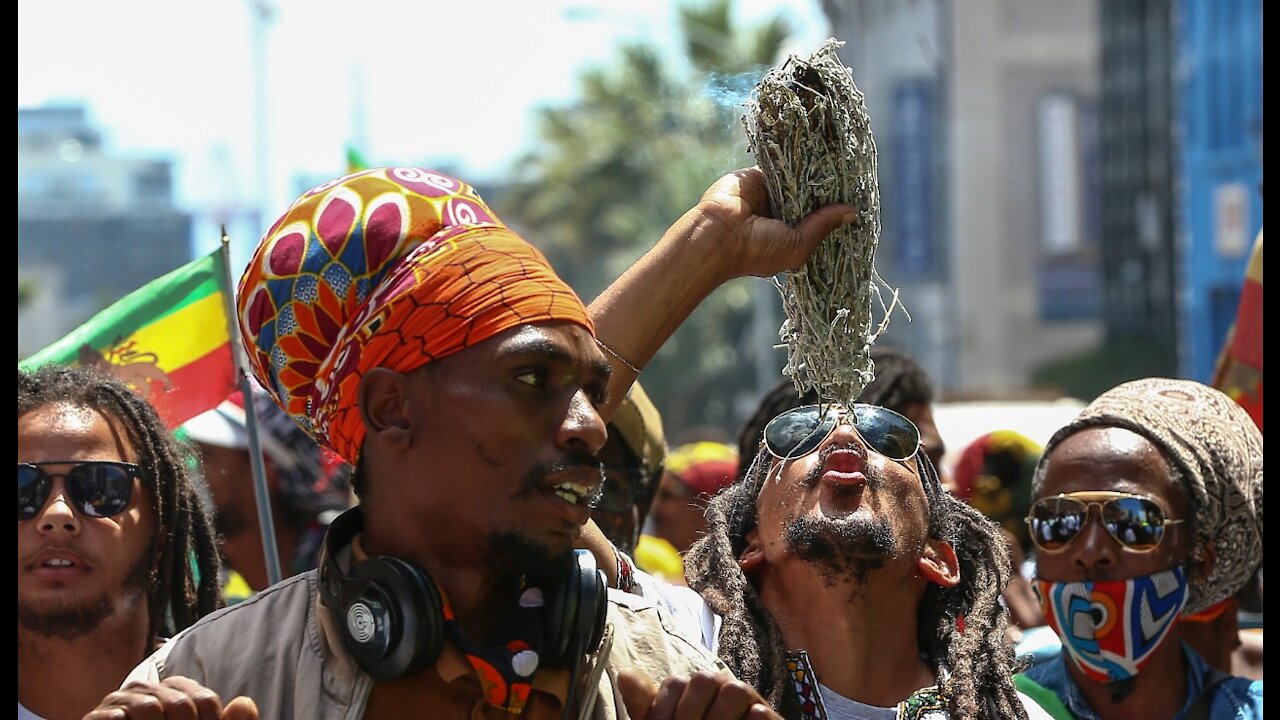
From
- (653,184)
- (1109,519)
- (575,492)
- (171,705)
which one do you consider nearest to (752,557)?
(1109,519)

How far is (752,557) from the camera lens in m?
4.00

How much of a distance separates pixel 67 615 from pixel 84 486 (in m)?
0.27

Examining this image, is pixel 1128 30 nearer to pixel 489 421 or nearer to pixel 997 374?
pixel 997 374

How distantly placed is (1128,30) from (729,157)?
1531 inches

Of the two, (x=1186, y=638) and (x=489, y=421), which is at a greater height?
(x=489, y=421)

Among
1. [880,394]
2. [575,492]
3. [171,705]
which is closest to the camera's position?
[171,705]

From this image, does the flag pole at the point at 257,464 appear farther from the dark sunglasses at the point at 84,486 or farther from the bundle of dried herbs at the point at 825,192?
the bundle of dried herbs at the point at 825,192

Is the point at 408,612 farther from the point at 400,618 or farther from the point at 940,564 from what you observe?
the point at 940,564

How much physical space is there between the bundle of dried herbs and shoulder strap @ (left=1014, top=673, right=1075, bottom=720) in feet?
4.29

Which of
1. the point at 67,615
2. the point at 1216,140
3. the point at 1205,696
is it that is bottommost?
the point at 1216,140

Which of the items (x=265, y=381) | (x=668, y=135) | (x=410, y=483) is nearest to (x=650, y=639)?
(x=410, y=483)

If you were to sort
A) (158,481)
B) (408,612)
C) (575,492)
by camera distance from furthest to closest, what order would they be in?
(158,481), (575,492), (408,612)

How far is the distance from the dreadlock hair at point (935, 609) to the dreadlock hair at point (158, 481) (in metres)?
1.14

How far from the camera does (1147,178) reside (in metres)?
41.2
